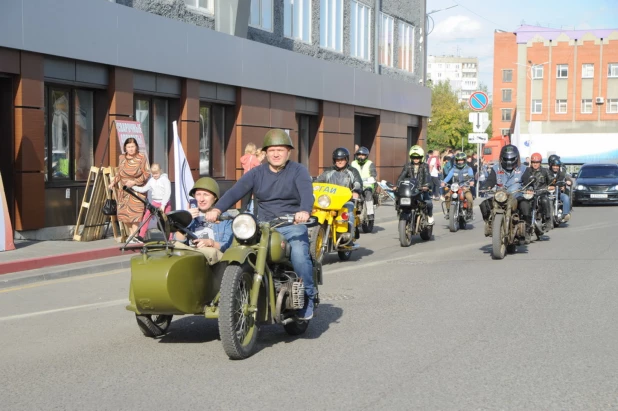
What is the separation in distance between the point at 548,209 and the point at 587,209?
12406mm

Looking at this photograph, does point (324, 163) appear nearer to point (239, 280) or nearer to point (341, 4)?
point (341, 4)

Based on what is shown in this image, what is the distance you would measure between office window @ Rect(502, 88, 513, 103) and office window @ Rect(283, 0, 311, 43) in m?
77.7

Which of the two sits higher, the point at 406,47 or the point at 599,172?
the point at 406,47

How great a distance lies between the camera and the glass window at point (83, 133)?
668 inches

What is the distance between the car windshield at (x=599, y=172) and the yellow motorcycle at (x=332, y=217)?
19.6 m

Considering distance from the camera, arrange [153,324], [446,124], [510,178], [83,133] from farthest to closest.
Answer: [446,124] → [83,133] → [510,178] → [153,324]

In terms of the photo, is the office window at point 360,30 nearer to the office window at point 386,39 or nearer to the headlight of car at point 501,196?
the office window at point 386,39

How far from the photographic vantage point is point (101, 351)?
23.9ft

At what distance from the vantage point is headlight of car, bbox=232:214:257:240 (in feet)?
22.4

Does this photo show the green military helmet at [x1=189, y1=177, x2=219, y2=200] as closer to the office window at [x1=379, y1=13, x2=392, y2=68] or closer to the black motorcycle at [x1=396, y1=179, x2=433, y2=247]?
the black motorcycle at [x1=396, y1=179, x2=433, y2=247]

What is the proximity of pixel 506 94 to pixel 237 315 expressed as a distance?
98068 millimetres

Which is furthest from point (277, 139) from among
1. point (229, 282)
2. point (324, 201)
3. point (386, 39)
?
point (386, 39)

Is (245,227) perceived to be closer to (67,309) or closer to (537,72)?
(67,309)

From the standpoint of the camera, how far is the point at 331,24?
28125mm
